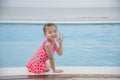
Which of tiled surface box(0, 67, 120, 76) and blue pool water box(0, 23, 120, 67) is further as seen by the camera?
blue pool water box(0, 23, 120, 67)

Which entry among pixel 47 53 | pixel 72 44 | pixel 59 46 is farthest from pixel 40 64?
pixel 72 44

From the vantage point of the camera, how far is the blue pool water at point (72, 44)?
2.54 metres

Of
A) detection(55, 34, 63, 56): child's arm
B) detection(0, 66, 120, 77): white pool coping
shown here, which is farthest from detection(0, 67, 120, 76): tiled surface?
detection(55, 34, 63, 56): child's arm

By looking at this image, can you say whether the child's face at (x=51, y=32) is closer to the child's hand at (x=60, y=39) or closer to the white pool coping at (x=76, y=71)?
the child's hand at (x=60, y=39)

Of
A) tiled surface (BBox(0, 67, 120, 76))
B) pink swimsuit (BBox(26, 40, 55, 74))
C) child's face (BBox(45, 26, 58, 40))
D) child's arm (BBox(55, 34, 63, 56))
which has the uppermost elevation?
child's face (BBox(45, 26, 58, 40))

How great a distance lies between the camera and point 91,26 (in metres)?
2.77

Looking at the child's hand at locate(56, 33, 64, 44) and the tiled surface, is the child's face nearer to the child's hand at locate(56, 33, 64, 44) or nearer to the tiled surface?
the child's hand at locate(56, 33, 64, 44)

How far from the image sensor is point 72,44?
2.71m

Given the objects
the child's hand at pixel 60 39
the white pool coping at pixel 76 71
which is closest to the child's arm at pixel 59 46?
the child's hand at pixel 60 39

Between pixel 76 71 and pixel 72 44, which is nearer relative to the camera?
pixel 76 71

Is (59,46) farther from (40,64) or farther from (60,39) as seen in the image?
(40,64)

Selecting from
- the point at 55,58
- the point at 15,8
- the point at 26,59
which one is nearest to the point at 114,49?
the point at 55,58

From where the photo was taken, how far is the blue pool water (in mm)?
2539

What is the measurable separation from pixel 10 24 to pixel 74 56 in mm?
585
